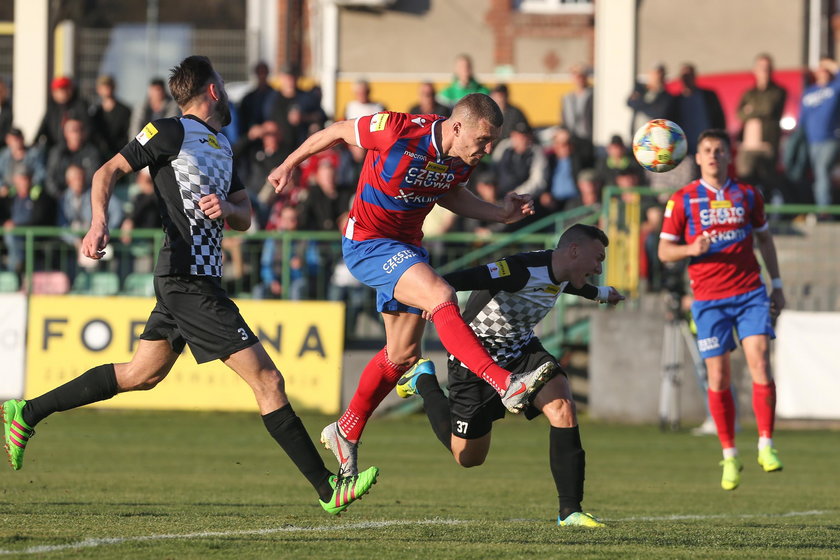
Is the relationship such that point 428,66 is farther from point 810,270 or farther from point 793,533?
point 793,533

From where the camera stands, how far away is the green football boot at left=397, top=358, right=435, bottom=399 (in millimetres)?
9336

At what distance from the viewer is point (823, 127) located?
18156 mm

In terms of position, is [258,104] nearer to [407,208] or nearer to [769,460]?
[769,460]

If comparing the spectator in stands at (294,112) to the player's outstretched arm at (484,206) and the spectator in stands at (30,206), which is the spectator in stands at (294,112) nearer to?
the spectator in stands at (30,206)

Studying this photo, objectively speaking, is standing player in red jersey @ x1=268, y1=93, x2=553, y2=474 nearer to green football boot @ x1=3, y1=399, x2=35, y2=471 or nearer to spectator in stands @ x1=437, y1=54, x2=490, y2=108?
green football boot @ x1=3, y1=399, x2=35, y2=471

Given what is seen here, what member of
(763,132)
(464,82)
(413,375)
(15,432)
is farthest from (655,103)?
(15,432)

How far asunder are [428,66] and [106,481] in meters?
18.7

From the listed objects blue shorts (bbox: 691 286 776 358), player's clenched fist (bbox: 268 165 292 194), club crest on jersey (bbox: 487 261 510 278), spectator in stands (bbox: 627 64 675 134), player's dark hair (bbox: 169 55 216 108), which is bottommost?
blue shorts (bbox: 691 286 776 358)

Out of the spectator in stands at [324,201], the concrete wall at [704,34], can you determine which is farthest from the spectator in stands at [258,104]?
the concrete wall at [704,34]

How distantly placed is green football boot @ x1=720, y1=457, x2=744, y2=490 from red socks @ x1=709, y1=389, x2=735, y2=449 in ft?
0.63

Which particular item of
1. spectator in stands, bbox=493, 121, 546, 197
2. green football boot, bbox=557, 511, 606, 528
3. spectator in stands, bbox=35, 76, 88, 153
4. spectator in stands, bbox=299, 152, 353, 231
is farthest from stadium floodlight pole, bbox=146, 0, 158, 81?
green football boot, bbox=557, 511, 606, 528

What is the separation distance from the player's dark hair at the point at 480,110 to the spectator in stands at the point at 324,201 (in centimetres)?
984

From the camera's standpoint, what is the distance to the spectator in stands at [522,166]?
58.9 ft

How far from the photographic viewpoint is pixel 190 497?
9.23m
